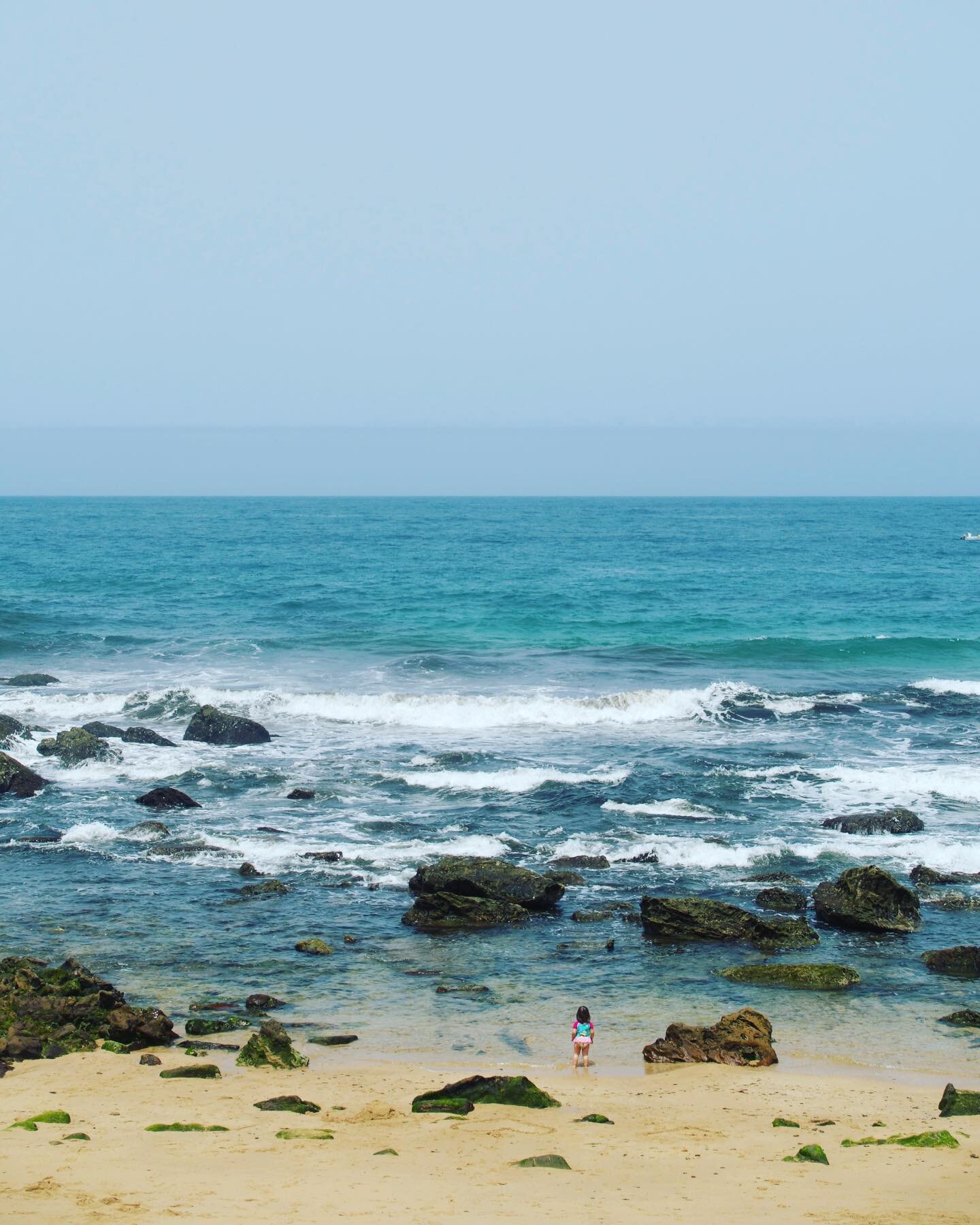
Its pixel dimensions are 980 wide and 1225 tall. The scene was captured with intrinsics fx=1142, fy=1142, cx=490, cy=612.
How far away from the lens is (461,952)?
66.0ft

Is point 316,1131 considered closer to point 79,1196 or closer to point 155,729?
point 79,1196

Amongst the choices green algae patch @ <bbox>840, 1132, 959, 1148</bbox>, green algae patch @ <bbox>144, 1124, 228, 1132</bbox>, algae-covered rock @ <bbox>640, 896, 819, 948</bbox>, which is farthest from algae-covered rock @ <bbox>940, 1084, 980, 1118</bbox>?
green algae patch @ <bbox>144, 1124, 228, 1132</bbox>

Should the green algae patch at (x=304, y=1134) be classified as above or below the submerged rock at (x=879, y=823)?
below

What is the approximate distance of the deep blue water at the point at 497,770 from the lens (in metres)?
18.6

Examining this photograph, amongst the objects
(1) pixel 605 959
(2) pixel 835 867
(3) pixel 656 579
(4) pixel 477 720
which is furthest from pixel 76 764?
(3) pixel 656 579

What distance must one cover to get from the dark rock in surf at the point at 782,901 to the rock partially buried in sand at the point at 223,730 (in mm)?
18254

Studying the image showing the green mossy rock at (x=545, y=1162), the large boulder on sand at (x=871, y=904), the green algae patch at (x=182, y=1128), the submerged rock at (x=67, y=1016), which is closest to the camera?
the green mossy rock at (x=545, y=1162)

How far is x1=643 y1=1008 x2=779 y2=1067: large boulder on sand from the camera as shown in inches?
625

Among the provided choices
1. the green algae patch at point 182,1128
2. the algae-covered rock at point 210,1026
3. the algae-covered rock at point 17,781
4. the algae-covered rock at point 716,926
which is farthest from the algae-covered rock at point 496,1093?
the algae-covered rock at point 17,781

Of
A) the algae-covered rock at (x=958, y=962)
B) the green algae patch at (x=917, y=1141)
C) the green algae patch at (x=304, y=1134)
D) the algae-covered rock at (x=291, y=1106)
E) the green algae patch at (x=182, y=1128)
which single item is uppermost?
the green algae patch at (x=917, y=1141)

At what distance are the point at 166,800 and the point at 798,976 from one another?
16.4m

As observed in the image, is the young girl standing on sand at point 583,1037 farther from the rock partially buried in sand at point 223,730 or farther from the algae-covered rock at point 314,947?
the rock partially buried in sand at point 223,730

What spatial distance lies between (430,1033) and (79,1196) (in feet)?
21.4

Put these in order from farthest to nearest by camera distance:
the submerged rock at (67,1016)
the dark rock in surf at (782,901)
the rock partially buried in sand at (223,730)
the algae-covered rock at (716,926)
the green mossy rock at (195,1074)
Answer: the rock partially buried in sand at (223,730)
the dark rock in surf at (782,901)
the algae-covered rock at (716,926)
the submerged rock at (67,1016)
the green mossy rock at (195,1074)
